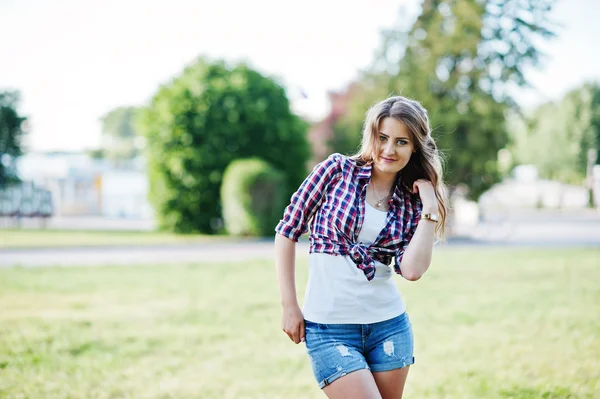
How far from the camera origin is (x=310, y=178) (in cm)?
261

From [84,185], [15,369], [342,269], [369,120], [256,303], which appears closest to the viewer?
[342,269]

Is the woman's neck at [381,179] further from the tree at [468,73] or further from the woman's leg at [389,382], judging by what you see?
the tree at [468,73]

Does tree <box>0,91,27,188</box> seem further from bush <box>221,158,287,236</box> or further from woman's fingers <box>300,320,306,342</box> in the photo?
woman's fingers <box>300,320,306,342</box>

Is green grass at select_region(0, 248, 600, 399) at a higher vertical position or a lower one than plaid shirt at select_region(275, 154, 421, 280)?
lower

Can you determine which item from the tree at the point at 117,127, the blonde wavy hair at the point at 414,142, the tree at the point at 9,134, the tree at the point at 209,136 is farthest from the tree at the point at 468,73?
the tree at the point at 117,127

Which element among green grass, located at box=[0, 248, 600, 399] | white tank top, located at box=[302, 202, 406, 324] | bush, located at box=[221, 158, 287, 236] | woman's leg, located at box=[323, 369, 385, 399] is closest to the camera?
woman's leg, located at box=[323, 369, 385, 399]

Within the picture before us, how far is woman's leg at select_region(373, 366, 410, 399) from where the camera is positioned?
259 cm

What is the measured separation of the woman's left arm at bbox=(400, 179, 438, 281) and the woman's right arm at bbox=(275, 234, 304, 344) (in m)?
0.48

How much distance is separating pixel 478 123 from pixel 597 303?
17368mm

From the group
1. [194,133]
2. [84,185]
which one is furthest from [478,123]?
[84,185]

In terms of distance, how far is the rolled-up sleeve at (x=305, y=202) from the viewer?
257 cm

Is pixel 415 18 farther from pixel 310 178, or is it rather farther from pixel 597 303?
pixel 310 178

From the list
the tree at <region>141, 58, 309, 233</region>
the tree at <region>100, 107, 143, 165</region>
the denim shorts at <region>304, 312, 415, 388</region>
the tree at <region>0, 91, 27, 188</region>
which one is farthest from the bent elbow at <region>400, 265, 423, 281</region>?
the tree at <region>100, 107, 143, 165</region>

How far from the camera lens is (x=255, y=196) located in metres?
23.7
